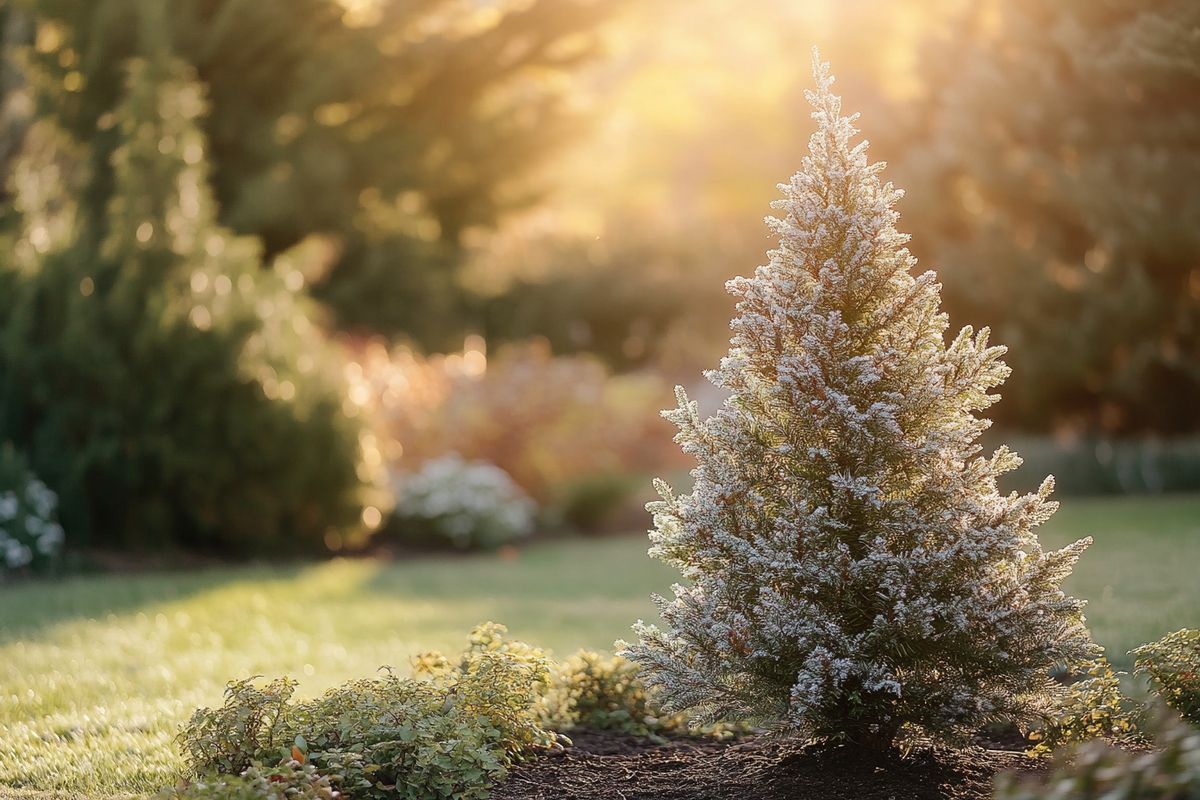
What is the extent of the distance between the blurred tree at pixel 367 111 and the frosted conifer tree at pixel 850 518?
9.72 m

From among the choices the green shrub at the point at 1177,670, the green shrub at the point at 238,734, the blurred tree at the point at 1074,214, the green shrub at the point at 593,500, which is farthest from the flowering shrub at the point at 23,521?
the blurred tree at the point at 1074,214

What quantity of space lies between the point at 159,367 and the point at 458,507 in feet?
12.9

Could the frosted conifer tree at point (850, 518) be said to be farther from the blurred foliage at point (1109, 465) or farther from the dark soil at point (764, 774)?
the blurred foliage at point (1109, 465)

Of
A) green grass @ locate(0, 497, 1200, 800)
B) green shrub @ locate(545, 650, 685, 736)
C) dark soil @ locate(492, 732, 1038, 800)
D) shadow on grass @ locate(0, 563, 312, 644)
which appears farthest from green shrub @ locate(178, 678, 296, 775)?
shadow on grass @ locate(0, 563, 312, 644)

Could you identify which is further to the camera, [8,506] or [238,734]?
[8,506]

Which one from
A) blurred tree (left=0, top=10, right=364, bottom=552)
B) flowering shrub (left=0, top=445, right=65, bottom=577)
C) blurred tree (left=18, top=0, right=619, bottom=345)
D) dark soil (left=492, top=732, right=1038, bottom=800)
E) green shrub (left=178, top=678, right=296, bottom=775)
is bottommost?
dark soil (left=492, top=732, right=1038, bottom=800)

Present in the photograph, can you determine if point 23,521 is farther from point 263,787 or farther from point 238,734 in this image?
point 263,787

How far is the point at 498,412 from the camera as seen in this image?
1566 cm

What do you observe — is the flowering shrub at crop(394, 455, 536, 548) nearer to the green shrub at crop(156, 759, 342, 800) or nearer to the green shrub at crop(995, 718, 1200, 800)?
the green shrub at crop(156, 759, 342, 800)

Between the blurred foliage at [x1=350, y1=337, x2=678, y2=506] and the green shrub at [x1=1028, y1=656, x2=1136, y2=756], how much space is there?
35.5 ft

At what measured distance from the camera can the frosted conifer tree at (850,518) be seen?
3.56m

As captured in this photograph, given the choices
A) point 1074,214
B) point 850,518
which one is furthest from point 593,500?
point 850,518

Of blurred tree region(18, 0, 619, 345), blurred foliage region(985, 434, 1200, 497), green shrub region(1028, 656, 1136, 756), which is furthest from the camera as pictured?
blurred tree region(18, 0, 619, 345)

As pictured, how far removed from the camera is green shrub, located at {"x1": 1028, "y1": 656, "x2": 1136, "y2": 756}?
385cm
